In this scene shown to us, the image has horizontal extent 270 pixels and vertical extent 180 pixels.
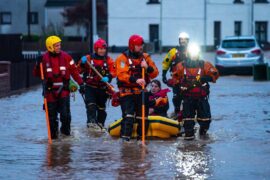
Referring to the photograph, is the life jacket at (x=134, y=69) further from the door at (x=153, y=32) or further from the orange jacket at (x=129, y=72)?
the door at (x=153, y=32)

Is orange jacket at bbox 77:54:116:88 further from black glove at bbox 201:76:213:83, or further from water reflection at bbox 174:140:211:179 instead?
water reflection at bbox 174:140:211:179

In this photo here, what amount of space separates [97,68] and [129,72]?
192cm

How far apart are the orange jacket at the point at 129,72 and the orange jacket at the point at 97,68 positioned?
1670 millimetres

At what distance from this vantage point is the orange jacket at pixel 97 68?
53.9 feet

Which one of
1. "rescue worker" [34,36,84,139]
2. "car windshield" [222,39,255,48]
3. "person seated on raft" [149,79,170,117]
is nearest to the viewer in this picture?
"rescue worker" [34,36,84,139]

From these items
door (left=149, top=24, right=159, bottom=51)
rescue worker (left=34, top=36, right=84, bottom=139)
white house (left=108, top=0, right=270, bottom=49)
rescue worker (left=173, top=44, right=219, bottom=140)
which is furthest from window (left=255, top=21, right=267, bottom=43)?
rescue worker (left=34, top=36, right=84, bottom=139)

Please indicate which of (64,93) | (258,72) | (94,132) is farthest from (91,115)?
(258,72)

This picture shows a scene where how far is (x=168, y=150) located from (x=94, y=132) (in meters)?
2.72

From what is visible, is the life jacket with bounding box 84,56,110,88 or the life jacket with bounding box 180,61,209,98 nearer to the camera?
the life jacket with bounding box 180,61,209,98

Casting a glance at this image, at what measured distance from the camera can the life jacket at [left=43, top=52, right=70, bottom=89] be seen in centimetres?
1504

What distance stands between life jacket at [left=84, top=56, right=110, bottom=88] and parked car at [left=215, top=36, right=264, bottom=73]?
1903 centimetres

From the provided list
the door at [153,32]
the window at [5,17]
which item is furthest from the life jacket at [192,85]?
the window at [5,17]

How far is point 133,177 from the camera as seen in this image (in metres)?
11.3

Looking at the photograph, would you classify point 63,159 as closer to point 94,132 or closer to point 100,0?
point 94,132
